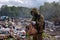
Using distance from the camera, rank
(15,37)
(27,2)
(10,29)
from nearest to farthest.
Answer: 1. (15,37)
2. (10,29)
3. (27,2)

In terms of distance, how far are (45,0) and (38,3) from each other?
13cm

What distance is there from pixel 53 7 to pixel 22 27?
1.73 ft

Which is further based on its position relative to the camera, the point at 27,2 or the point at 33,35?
the point at 27,2

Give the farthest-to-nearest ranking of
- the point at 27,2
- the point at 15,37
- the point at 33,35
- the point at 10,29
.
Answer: the point at 27,2, the point at 10,29, the point at 15,37, the point at 33,35

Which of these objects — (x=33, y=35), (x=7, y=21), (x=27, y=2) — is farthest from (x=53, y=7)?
(x=33, y=35)

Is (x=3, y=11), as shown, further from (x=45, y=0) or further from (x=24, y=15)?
(x=45, y=0)

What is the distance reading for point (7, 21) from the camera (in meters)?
2.19

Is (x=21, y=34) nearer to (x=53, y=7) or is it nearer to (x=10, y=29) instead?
(x=10, y=29)

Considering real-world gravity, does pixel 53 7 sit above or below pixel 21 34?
above

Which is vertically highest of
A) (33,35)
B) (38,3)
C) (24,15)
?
(38,3)

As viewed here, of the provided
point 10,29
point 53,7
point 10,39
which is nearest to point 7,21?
point 10,29

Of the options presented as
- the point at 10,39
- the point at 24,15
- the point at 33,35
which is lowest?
the point at 10,39

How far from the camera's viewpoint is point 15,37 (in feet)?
6.43

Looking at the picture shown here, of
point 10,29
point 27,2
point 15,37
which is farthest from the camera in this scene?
point 27,2
